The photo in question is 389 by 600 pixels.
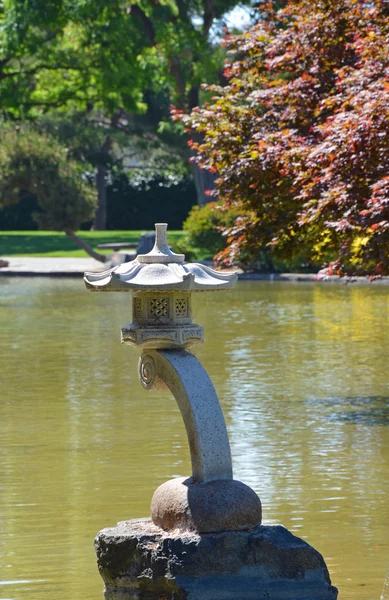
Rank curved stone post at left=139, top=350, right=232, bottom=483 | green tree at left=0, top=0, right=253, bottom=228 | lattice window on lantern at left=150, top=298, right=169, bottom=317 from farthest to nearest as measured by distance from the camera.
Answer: green tree at left=0, top=0, right=253, bottom=228
lattice window on lantern at left=150, top=298, right=169, bottom=317
curved stone post at left=139, top=350, right=232, bottom=483

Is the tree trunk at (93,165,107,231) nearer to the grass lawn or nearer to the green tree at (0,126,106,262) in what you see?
the grass lawn

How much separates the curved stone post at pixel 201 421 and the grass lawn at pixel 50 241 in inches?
1339

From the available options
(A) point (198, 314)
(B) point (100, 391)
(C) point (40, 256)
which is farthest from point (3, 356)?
(C) point (40, 256)

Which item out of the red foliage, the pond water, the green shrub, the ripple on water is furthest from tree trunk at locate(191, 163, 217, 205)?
the ripple on water

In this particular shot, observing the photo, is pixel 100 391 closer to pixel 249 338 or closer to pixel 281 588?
pixel 249 338

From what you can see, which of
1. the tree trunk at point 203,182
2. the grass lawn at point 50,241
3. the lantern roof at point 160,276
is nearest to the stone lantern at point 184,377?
the lantern roof at point 160,276

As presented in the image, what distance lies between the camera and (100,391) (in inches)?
555

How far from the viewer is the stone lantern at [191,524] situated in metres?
6.07

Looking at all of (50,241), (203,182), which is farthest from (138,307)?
(50,241)

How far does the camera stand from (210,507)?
6191 millimetres

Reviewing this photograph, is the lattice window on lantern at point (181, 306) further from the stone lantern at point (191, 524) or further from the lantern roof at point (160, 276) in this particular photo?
the lantern roof at point (160, 276)

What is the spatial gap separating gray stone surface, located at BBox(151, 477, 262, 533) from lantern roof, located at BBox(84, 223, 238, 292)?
0.99m

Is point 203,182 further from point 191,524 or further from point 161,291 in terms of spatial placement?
point 191,524

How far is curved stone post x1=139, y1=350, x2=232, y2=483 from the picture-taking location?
21.0 ft
